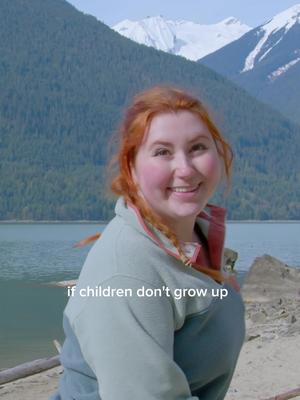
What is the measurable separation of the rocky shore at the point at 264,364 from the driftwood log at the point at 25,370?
99mm

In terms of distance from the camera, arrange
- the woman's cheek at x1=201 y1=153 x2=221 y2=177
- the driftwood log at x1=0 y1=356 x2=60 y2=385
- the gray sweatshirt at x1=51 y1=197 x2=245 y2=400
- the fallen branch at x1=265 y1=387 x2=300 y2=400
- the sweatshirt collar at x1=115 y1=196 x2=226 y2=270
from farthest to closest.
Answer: the driftwood log at x1=0 y1=356 x2=60 y2=385 → the fallen branch at x1=265 y1=387 x2=300 y2=400 → the woman's cheek at x1=201 y1=153 x2=221 y2=177 → the sweatshirt collar at x1=115 y1=196 x2=226 y2=270 → the gray sweatshirt at x1=51 y1=197 x2=245 y2=400

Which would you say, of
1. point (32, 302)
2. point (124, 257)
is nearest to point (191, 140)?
point (124, 257)

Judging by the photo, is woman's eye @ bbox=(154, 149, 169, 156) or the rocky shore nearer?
woman's eye @ bbox=(154, 149, 169, 156)

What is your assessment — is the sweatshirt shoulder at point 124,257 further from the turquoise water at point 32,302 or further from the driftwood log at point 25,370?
the turquoise water at point 32,302

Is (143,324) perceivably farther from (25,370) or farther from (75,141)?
(75,141)

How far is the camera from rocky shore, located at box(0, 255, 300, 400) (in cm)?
798

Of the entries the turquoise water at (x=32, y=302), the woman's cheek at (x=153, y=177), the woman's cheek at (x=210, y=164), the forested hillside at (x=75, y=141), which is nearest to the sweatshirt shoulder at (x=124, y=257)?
the woman's cheek at (x=153, y=177)

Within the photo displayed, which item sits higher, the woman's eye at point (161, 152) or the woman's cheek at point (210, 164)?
the woman's eye at point (161, 152)

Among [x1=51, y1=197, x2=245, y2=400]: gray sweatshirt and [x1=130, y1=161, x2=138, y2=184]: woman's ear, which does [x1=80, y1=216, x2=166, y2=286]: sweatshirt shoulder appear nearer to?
[x1=51, y1=197, x2=245, y2=400]: gray sweatshirt

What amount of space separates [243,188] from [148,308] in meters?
150

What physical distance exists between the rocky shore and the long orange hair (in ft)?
14.8

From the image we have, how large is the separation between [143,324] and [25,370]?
7.86m

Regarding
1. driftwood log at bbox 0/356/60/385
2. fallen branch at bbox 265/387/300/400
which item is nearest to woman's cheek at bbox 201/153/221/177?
fallen branch at bbox 265/387/300/400

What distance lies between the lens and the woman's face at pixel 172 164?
184cm
